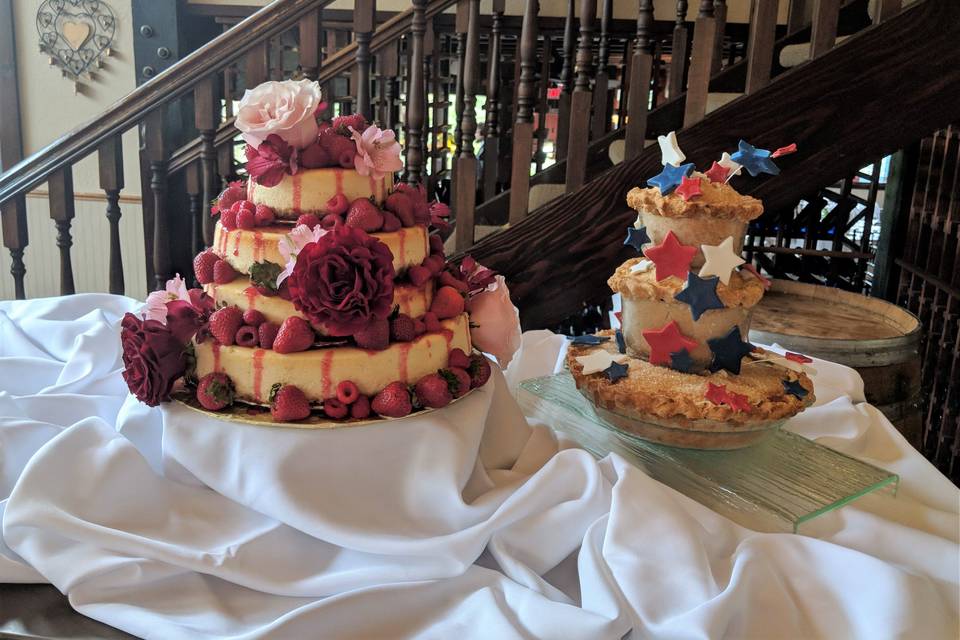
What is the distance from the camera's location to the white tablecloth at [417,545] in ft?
3.53

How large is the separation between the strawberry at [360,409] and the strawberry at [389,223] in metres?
0.31

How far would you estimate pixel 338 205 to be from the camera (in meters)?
1.37

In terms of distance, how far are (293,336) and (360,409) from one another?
0.54 feet

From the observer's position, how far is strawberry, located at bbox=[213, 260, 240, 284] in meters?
1.38

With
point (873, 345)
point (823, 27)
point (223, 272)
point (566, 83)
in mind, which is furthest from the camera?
point (566, 83)

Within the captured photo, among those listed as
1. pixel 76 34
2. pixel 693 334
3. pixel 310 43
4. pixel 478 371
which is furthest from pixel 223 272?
pixel 76 34

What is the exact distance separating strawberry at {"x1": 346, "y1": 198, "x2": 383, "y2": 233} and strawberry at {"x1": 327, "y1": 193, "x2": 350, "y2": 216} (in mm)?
11

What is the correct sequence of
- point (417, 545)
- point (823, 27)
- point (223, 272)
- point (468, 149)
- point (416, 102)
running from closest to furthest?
point (417, 545), point (223, 272), point (823, 27), point (416, 102), point (468, 149)

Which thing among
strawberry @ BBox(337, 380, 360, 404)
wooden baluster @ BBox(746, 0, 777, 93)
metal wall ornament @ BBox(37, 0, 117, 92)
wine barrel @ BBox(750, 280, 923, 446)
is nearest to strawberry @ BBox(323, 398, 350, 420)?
strawberry @ BBox(337, 380, 360, 404)

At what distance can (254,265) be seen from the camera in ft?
4.27

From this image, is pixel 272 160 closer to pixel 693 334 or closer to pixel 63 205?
pixel 693 334

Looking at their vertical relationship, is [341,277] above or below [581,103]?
below

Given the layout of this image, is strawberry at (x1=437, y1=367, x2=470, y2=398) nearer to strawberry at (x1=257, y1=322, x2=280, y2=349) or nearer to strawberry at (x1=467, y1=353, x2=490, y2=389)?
strawberry at (x1=467, y1=353, x2=490, y2=389)

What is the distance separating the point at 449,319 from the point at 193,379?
1.56 ft
